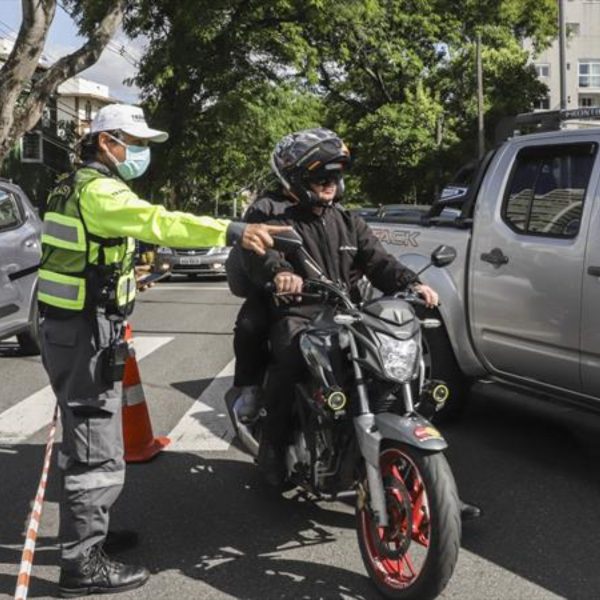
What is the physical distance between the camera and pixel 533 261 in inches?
197

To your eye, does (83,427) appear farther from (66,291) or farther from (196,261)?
(196,261)

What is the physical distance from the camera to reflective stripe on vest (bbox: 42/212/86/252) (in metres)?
3.38

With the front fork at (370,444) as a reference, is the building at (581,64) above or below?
above

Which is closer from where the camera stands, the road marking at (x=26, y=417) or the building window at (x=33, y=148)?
the road marking at (x=26, y=417)

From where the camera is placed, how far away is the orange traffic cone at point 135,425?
17.2 feet

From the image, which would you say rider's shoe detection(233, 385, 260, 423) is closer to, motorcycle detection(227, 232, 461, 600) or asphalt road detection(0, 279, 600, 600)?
asphalt road detection(0, 279, 600, 600)

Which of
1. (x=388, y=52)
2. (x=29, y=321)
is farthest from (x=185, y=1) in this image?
(x=29, y=321)

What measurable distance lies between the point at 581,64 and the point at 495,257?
6708cm

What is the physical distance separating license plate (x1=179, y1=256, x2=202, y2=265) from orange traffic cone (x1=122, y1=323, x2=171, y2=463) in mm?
13715

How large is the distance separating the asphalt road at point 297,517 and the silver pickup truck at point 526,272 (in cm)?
53

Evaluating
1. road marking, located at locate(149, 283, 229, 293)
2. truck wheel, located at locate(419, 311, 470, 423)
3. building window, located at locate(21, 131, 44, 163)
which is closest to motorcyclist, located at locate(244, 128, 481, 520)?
truck wheel, located at locate(419, 311, 470, 423)

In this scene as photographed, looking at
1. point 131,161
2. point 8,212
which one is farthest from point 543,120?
point 8,212

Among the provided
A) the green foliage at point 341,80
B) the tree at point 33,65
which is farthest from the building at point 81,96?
the tree at point 33,65

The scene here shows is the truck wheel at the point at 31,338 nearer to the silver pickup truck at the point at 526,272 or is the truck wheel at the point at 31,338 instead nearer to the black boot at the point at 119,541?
the silver pickup truck at the point at 526,272
